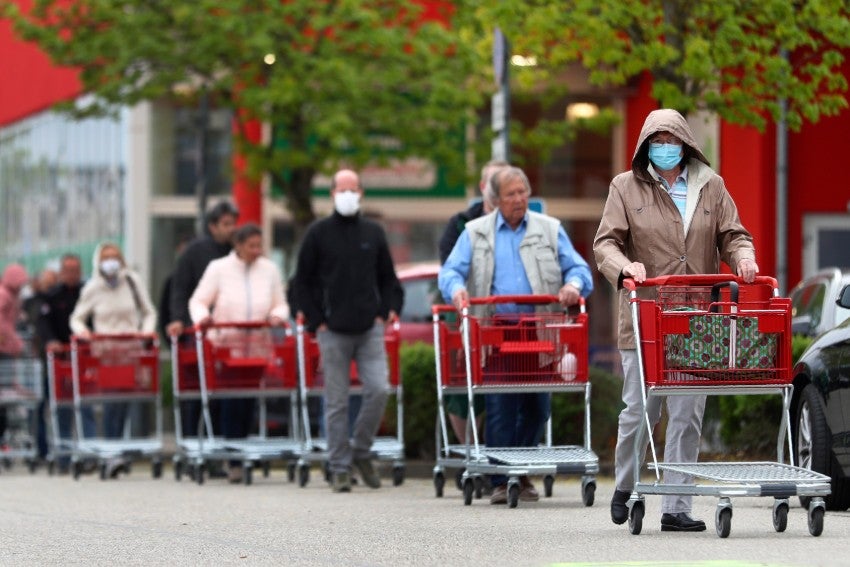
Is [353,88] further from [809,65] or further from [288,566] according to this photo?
[288,566]

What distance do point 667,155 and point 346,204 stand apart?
4.90 meters

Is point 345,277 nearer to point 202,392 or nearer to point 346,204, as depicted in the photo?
point 346,204

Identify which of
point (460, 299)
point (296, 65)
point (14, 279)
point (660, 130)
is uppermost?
point (296, 65)

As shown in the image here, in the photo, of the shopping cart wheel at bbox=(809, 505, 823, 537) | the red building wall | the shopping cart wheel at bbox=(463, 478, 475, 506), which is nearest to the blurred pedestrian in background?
the shopping cart wheel at bbox=(463, 478, 475, 506)

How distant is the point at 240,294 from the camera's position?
53.3ft

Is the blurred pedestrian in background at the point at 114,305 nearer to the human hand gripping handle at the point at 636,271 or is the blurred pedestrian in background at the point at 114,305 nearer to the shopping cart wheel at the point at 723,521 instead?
the human hand gripping handle at the point at 636,271

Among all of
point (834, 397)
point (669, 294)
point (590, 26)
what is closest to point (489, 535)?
point (669, 294)

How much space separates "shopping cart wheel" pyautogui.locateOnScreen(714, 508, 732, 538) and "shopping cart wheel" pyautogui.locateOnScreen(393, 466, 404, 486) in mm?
5740

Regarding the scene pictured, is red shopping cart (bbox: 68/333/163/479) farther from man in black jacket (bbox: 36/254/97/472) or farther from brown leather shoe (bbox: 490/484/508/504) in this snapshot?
brown leather shoe (bbox: 490/484/508/504)

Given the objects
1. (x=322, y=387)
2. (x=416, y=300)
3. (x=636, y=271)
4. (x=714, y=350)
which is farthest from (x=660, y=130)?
(x=416, y=300)

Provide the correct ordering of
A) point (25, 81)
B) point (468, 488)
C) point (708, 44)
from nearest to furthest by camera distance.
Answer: point (468, 488), point (708, 44), point (25, 81)

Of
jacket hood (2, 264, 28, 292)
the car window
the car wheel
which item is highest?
jacket hood (2, 264, 28, 292)

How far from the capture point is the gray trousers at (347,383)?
14.3 metres

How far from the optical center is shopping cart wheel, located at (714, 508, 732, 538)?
955cm
